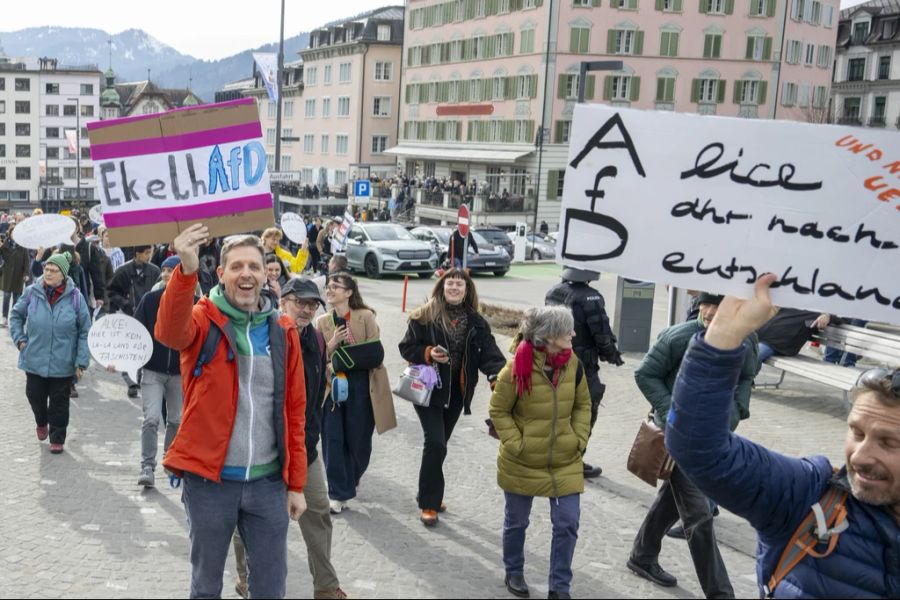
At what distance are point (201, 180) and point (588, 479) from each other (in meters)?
4.71

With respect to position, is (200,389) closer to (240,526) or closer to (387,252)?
(240,526)

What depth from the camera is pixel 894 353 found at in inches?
406

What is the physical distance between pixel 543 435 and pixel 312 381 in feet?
4.38

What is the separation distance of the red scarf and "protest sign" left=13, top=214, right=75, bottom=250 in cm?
795

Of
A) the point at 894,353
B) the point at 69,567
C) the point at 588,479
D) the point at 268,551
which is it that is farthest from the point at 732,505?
the point at 894,353

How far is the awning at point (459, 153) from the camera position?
60859 millimetres

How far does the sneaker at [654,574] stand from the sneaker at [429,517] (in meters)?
1.45

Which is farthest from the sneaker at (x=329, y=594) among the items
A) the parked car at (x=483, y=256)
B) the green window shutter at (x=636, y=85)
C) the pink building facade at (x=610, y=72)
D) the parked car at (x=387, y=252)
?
the green window shutter at (x=636, y=85)

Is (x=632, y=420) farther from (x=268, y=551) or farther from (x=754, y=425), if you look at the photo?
(x=268, y=551)

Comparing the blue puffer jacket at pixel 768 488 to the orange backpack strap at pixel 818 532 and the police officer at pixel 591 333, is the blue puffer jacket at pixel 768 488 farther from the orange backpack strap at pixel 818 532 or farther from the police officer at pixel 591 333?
the police officer at pixel 591 333

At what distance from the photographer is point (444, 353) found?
7277 millimetres

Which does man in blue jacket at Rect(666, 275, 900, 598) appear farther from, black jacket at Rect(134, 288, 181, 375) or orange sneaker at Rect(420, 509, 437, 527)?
black jacket at Rect(134, 288, 181, 375)

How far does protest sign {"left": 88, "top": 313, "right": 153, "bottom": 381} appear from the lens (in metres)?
8.12

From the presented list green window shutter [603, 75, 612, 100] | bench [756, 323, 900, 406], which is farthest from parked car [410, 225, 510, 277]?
green window shutter [603, 75, 612, 100]
